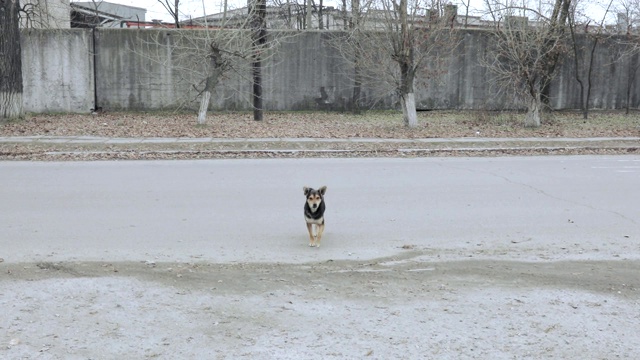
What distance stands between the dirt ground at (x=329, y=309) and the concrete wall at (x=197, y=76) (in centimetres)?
1656

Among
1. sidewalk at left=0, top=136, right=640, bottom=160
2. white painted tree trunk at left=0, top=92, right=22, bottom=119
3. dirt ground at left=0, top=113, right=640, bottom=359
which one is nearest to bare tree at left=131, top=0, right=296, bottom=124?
sidewalk at left=0, top=136, right=640, bottom=160

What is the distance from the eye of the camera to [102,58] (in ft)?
79.4

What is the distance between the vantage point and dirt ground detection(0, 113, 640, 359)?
4.72 meters

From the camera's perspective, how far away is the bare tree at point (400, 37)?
19328mm

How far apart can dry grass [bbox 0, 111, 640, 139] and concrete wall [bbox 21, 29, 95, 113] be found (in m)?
1.08

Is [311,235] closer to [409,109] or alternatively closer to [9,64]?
[409,109]

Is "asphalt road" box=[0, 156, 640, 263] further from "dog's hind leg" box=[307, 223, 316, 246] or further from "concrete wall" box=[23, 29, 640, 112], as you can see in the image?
"concrete wall" box=[23, 29, 640, 112]

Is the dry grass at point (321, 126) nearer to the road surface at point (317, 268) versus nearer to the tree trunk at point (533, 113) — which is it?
the tree trunk at point (533, 113)

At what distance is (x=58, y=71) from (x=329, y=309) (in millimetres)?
21281

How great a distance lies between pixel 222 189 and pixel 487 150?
7493mm

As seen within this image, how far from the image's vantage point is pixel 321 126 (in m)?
20.3

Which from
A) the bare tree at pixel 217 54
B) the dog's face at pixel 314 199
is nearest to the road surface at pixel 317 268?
the dog's face at pixel 314 199

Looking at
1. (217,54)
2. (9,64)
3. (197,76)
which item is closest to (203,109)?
(217,54)

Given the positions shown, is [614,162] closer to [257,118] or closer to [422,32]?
[422,32]
